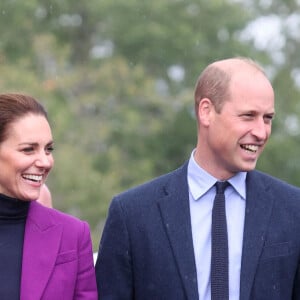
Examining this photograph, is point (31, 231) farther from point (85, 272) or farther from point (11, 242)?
point (85, 272)

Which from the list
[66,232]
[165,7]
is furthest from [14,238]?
[165,7]

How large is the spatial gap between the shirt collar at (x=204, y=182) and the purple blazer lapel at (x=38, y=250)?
60cm

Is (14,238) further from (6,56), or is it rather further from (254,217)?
(6,56)

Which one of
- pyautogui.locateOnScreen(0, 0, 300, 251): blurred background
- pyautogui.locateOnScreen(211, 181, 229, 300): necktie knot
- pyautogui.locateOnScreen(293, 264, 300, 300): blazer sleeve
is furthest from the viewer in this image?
pyautogui.locateOnScreen(0, 0, 300, 251): blurred background

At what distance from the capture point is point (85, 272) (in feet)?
13.1

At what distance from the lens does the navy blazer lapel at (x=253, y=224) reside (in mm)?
3838

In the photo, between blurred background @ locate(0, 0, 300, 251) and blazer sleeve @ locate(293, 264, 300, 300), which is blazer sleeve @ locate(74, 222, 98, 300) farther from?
blurred background @ locate(0, 0, 300, 251)

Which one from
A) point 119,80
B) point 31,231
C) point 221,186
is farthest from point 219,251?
point 119,80

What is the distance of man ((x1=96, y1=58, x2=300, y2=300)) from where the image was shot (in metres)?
3.87

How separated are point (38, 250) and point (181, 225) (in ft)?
2.00

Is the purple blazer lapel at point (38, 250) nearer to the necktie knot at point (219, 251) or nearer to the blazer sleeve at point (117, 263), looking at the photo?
the blazer sleeve at point (117, 263)

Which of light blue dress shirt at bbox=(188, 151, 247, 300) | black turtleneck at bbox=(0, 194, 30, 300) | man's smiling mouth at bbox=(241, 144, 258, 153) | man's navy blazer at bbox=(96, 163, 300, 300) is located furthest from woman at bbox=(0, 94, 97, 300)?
man's smiling mouth at bbox=(241, 144, 258, 153)

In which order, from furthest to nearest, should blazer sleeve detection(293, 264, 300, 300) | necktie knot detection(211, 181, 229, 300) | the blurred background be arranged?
the blurred background, blazer sleeve detection(293, 264, 300, 300), necktie knot detection(211, 181, 229, 300)

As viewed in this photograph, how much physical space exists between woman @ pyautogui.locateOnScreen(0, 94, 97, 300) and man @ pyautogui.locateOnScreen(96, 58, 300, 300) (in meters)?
0.14
